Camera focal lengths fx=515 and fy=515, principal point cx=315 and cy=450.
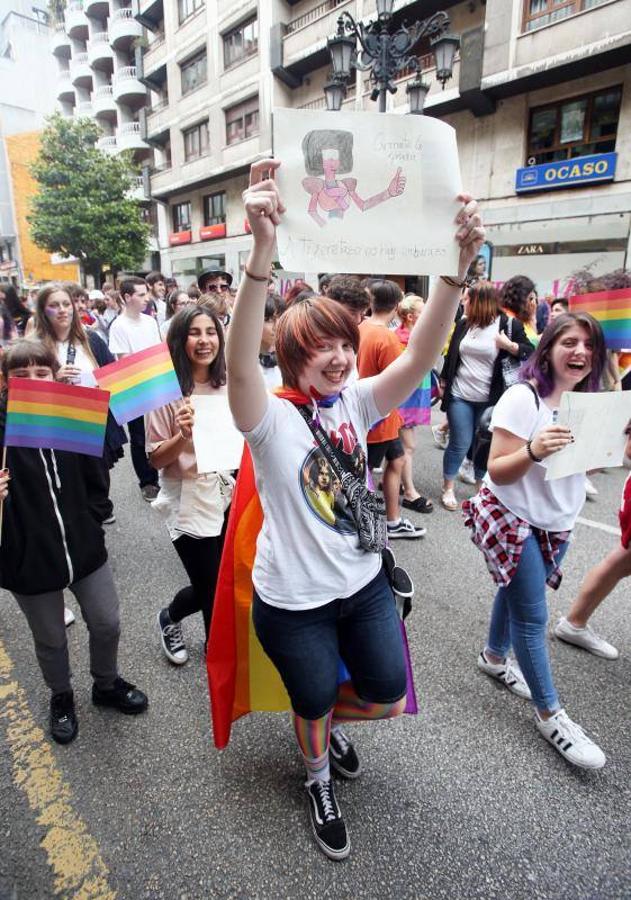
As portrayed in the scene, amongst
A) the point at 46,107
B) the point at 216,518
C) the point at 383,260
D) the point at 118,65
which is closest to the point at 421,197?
the point at 383,260

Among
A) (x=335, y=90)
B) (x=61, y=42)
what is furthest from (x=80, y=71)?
(x=335, y=90)

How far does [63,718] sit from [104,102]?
37.9m

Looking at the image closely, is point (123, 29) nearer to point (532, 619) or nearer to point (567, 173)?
point (567, 173)

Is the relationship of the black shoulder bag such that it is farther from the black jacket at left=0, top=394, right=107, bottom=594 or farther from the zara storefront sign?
the zara storefront sign

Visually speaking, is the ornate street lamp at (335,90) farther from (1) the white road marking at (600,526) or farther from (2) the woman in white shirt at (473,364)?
(1) the white road marking at (600,526)

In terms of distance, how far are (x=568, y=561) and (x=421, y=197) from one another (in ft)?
10.4

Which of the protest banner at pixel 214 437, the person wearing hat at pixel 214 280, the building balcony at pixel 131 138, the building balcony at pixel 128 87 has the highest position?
the building balcony at pixel 128 87

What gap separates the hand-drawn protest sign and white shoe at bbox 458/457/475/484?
13.9ft

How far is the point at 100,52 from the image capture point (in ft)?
101

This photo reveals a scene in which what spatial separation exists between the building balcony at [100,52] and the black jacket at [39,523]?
1509 inches

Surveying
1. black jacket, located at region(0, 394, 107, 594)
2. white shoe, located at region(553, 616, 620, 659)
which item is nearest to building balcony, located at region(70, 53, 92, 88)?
black jacket, located at region(0, 394, 107, 594)

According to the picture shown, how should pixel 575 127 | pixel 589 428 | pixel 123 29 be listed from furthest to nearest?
pixel 123 29
pixel 575 127
pixel 589 428

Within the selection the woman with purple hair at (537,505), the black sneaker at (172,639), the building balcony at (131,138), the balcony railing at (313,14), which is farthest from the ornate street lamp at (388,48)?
the building balcony at (131,138)

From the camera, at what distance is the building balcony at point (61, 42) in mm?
34844
